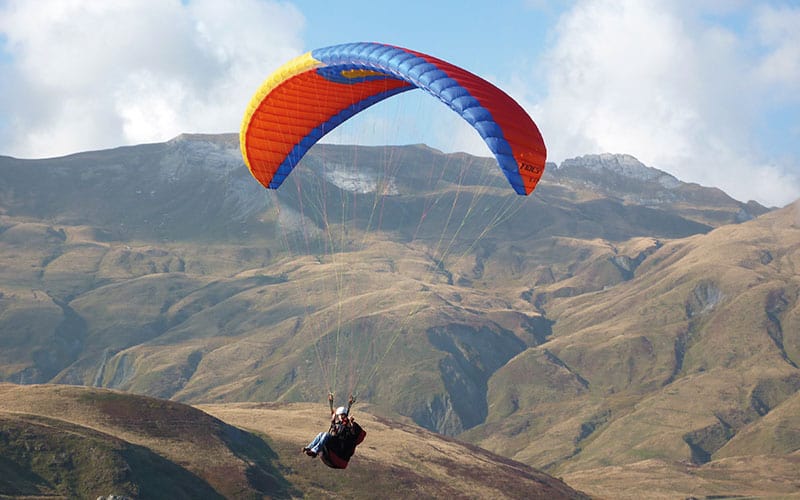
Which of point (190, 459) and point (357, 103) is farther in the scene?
point (190, 459)

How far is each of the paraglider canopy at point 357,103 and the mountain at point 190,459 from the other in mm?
36274

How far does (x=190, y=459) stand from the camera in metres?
83.6

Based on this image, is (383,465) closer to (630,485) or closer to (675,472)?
(630,485)

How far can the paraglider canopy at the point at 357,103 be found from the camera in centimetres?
3525

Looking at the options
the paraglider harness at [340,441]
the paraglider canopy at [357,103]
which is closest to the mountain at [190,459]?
the paraglider canopy at [357,103]

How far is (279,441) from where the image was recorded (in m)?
101

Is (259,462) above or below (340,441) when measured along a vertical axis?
below

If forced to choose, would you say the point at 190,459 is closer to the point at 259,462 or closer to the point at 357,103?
the point at 259,462

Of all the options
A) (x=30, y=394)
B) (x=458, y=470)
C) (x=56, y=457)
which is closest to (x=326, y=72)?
(x=56, y=457)

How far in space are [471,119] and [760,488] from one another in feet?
568

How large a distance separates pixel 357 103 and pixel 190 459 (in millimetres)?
49052

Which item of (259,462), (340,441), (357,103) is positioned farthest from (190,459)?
(340,441)

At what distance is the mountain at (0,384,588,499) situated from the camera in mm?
72750

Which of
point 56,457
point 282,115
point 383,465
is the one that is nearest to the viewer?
point 282,115
